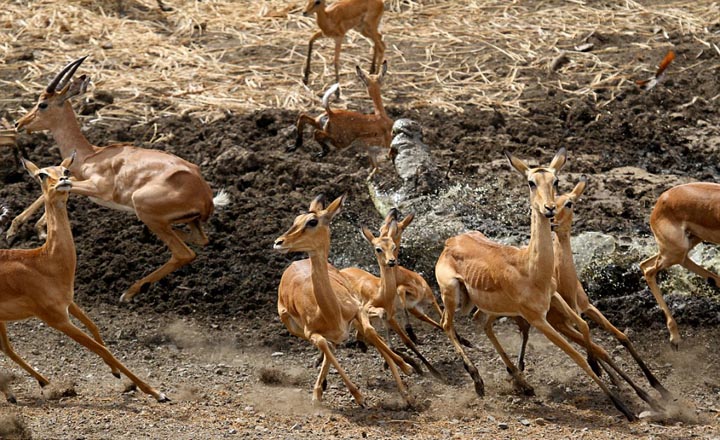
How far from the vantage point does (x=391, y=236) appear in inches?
372

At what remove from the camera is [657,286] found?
10250 millimetres

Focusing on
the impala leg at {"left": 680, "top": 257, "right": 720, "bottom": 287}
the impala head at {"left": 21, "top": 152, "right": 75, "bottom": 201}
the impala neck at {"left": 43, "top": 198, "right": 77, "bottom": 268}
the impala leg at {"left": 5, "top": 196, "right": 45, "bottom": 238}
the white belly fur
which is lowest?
the impala leg at {"left": 5, "top": 196, "right": 45, "bottom": 238}

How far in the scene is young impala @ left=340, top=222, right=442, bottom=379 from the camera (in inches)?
364

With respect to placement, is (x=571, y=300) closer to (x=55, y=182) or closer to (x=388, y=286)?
(x=388, y=286)

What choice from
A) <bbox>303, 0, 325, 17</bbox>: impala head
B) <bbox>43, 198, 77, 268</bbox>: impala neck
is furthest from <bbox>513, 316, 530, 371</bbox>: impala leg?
<bbox>303, 0, 325, 17</bbox>: impala head

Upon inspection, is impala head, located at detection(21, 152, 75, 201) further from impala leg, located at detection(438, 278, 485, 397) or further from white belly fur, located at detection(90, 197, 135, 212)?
impala leg, located at detection(438, 278, 485, 397)

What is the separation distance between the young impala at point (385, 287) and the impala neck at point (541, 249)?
3.39 ft

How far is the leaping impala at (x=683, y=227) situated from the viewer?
33.2 ft

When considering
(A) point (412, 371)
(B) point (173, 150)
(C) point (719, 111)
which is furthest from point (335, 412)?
(C) point (719, 111)

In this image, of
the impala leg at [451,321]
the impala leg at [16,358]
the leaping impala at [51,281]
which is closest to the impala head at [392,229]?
the impala leg at [451,321]

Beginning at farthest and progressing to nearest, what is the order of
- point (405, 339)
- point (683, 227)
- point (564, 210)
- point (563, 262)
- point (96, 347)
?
point (683, 227) → point (405, 339) → point (563, 262) → point (564, 210) → point (96, 347)

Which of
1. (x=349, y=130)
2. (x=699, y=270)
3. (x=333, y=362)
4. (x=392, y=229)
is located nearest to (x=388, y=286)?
(x=392, y=229)

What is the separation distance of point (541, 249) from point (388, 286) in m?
1.26

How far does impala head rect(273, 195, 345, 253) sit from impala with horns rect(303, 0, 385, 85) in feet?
20.9
